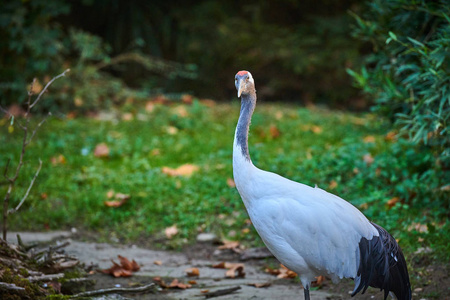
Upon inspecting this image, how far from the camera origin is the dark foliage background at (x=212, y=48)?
10.5 m

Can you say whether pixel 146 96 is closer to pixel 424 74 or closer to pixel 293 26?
pixel 293 26

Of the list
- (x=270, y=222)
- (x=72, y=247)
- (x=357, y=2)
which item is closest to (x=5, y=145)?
(x=72, y=247)

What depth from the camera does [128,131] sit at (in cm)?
877

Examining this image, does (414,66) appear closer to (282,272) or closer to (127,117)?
(282,272)

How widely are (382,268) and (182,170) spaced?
3.63 meters

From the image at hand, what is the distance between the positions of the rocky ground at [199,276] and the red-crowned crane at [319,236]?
658 millimetres

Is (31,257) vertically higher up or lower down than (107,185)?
lower down

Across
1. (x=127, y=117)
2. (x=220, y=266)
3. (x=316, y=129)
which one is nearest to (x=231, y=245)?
(x=220, y=266)

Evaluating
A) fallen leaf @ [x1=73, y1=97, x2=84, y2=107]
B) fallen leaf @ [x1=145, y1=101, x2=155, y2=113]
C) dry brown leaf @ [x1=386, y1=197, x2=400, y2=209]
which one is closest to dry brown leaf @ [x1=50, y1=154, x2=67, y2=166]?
fallen leaf @ [x1=73, y1=97, x2=84, y2=107]

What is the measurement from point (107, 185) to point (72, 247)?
1404 mm

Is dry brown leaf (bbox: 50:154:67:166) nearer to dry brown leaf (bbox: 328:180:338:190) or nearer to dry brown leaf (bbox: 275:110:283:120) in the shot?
dry brown leaf (bbox: 328:180:338:190)

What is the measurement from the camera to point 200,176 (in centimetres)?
686

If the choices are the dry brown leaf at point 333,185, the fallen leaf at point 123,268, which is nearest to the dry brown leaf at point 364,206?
the dry brown leaf at point 333,185

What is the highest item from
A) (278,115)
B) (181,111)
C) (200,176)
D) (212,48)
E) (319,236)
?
(212,48)
